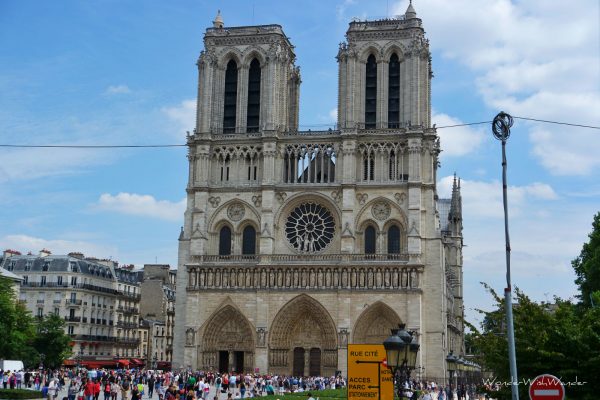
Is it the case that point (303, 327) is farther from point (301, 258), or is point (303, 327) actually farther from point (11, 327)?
point (11, 327)

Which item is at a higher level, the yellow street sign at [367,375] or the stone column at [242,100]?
the stone column at [242,100]

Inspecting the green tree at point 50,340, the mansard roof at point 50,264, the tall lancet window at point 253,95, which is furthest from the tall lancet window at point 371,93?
the mansard roof at point 50,264

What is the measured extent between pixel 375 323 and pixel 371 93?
590 inches

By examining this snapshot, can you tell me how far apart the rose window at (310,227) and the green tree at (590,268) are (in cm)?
1726

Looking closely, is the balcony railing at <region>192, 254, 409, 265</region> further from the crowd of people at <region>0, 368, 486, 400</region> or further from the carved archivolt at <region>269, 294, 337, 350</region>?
the crowd of people at <region>0, 368, 486, 400</region>

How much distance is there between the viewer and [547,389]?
11219 mm

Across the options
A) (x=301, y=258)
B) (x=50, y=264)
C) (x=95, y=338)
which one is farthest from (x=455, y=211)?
(x=50, y=264)

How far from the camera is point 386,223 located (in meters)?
53.9

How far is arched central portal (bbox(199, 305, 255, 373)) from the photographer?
54344 mm

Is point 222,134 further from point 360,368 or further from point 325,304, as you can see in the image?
point 360,368

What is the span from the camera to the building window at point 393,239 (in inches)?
2128

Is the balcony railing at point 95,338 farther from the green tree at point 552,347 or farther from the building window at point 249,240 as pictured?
the green tree at point 552,347

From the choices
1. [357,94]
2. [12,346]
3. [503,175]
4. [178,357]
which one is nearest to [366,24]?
[357,94]

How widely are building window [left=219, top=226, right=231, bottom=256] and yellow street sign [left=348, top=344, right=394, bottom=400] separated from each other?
39.1 m
